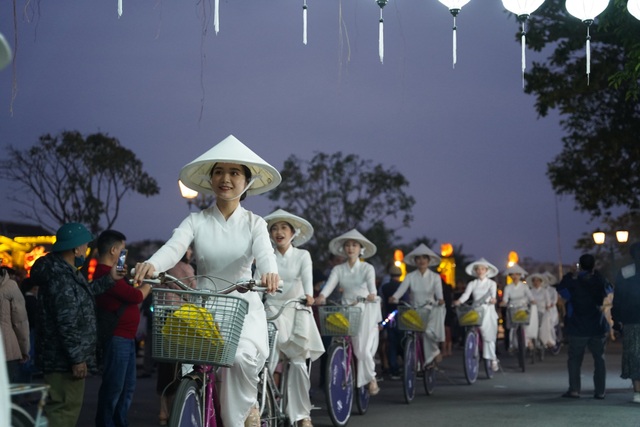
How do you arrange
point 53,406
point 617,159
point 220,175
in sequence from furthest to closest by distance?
point 617,159 < point 53,406 < point 220,175

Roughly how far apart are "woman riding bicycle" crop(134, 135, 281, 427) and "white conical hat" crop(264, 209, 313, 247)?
363 centimetres

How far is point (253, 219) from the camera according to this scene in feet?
21.7

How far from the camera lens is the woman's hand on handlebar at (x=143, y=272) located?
5.39m

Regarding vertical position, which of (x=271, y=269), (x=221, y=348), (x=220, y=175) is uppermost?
(x=220, y=175)

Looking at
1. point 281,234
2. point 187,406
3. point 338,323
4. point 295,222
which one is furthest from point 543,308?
point 187,406

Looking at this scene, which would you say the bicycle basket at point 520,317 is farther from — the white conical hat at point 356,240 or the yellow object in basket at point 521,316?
the white conical hat at point 356,240

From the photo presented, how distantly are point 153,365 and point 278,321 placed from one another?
973cm

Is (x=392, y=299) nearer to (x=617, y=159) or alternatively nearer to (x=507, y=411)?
(x=507, y=411)

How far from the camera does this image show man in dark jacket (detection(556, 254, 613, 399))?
13906 mm

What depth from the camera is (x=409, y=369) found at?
13773 mm

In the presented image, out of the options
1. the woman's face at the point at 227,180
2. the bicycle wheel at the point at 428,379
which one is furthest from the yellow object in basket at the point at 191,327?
the bicycle wheel at the point at 428,379

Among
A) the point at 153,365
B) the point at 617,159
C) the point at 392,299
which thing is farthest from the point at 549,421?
the point at 617,159

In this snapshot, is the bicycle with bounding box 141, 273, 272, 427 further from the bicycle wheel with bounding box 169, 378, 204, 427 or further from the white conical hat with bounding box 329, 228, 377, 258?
the white conical hat with bounding box 329, 228, 377, 258

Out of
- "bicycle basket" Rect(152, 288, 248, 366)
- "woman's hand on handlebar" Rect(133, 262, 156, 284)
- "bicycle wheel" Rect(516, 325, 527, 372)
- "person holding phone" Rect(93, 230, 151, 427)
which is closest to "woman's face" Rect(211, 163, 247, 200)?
"woman's hand on handlebar" Rect(133, 262, 156, 284)
